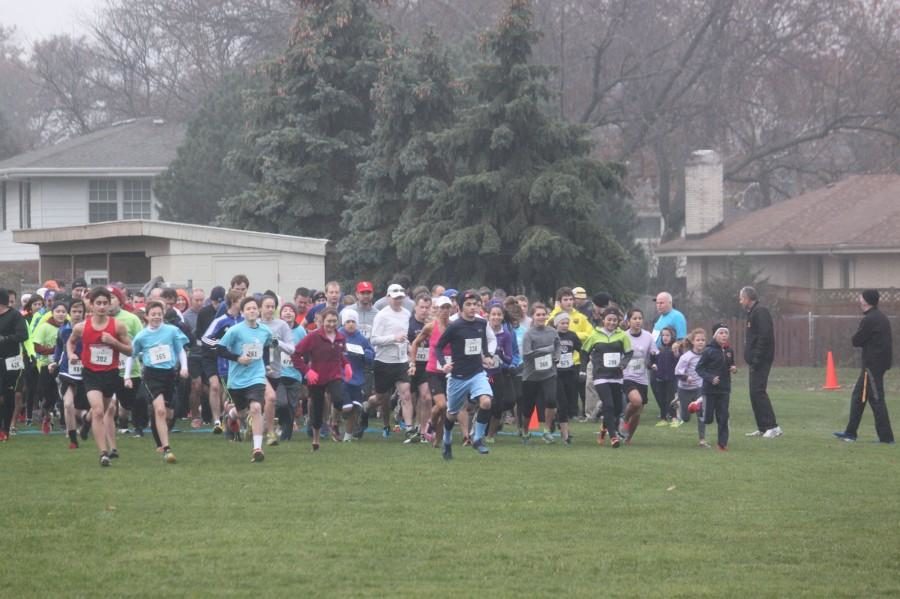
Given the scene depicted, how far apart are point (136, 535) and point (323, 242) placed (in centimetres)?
1930

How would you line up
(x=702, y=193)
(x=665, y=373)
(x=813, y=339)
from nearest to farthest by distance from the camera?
(x=665, y=373) → (x=813, y=339) → (x=702, y=193)

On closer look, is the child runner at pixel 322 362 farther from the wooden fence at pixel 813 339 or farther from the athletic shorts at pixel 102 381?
the wooden fence at pixel 813 339

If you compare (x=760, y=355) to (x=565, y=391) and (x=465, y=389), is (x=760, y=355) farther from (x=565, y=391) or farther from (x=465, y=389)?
(x=465, y=389)

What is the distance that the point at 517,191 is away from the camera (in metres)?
32.2

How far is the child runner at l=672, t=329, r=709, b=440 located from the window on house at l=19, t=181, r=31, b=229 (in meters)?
30.3

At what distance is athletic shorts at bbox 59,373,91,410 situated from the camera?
17312mm

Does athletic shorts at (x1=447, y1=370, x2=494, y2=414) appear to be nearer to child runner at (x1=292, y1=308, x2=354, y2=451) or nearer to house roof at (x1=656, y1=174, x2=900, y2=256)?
child runner at (x1=292, y1=308, x2=354, y2=451)

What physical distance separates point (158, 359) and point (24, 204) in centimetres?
3392

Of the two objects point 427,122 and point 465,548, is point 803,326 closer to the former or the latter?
point 427,122

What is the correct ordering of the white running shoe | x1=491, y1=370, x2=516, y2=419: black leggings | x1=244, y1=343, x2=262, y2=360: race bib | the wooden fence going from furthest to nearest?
the wooden fence
the white running shoe
x1=491, y1=370, x2=516, y2=419: black leggings
x1=244, y1=343, x2=262, y2=360: race bib

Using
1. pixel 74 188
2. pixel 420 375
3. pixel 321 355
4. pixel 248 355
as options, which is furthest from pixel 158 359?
pixel 74 188

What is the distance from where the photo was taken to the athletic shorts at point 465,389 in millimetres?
Result: 16391

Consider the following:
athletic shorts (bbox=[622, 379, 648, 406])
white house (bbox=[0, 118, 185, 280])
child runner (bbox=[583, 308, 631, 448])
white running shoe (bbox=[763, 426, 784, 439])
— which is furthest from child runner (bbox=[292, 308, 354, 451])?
white house (bbox=[0, 118, 185, 280])

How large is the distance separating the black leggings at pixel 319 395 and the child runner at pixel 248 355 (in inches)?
49.2
